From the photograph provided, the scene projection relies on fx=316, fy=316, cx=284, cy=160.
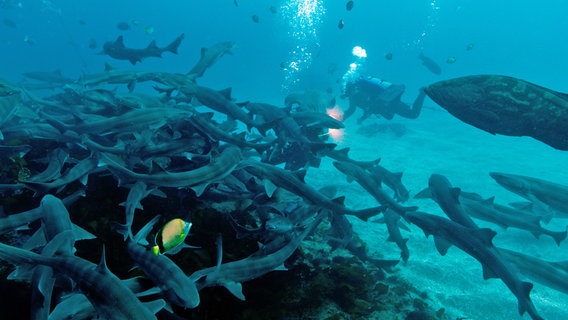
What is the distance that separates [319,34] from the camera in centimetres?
10844

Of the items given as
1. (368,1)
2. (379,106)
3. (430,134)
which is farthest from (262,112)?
(368,1)

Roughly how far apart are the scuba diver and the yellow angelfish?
11893mm

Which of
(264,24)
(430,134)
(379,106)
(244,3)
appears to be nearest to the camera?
(379,106)

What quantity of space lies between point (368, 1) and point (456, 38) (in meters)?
36.2

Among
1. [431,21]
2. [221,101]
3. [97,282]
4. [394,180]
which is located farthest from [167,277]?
[431,21]

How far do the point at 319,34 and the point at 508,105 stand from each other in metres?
112

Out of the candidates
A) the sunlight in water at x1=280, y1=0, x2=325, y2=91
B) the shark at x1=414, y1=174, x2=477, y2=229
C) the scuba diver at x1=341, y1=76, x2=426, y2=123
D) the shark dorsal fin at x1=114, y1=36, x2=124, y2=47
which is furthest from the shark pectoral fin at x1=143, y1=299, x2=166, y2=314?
the sunlight in water at x1=280, y1=0, x2=325, y2=91

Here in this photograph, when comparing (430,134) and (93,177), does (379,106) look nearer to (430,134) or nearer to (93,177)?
(430,134)

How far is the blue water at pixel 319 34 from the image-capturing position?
91.2m

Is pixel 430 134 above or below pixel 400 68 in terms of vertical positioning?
below

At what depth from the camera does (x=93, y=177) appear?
472 centimetres

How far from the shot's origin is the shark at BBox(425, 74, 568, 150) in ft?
15.7

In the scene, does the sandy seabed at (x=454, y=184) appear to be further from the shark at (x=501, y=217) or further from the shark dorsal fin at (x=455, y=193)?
the shark dorsal fin at (x=455, y=193)

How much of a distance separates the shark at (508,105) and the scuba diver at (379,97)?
8.36 meters
